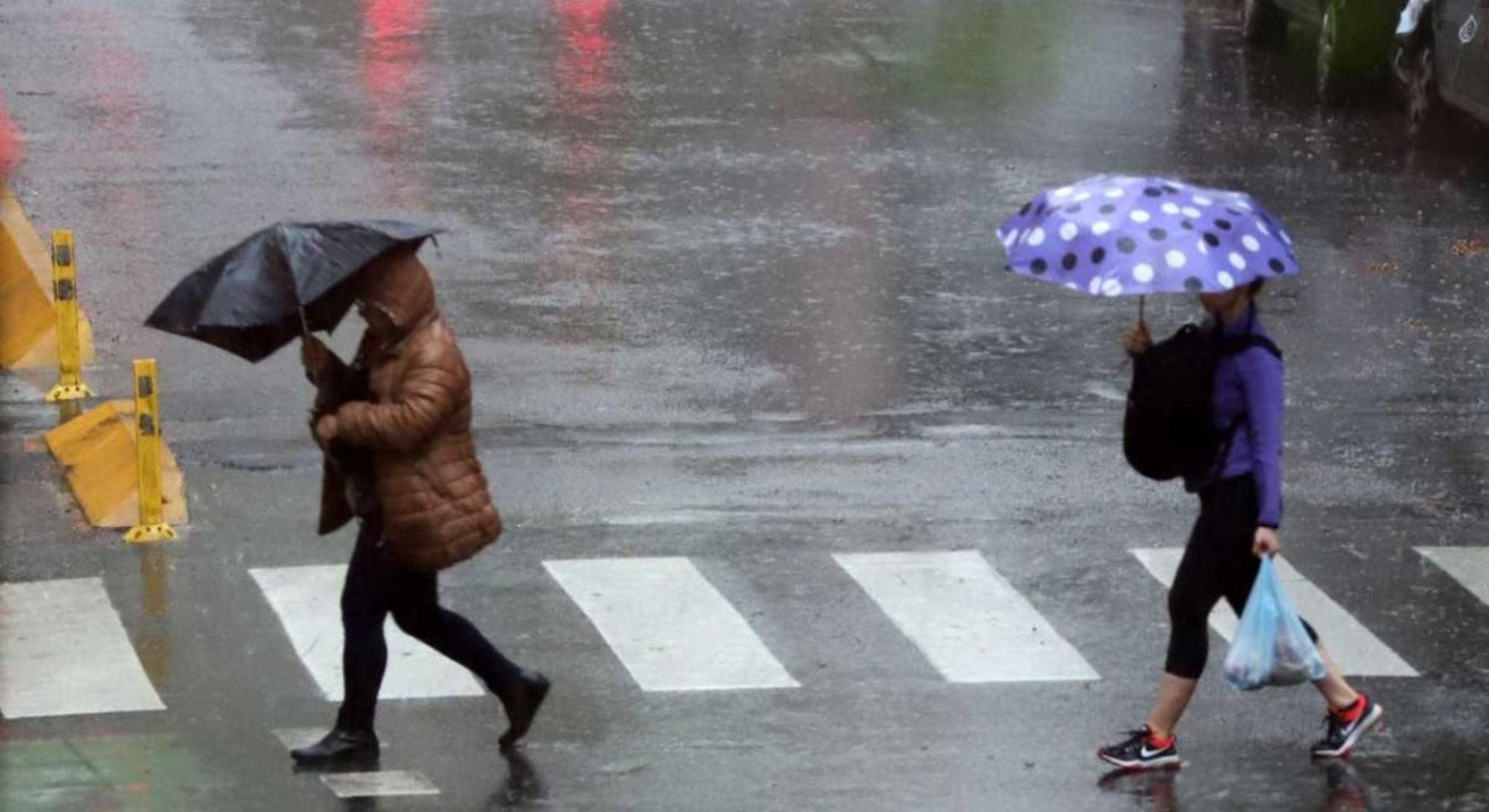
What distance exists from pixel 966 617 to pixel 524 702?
2.25 m

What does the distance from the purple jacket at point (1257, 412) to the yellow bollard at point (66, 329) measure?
255 inches

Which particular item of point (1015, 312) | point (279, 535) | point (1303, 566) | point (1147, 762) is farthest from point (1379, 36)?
point (1147, 762)

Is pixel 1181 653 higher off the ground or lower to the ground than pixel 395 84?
higher

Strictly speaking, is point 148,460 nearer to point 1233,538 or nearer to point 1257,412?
point 1233,538

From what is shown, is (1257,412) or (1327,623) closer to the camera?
(1257,412)

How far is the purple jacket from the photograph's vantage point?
819cm

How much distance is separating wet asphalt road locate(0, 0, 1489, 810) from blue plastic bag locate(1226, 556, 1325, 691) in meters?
0.40

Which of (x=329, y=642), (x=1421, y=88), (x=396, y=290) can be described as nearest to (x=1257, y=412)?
(x=396, y=290)

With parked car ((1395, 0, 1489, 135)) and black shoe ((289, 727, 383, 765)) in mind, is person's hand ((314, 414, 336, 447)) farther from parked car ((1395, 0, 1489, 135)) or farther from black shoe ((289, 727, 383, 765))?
parked car ((1395, 0, 1489, 135))

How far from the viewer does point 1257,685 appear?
8.30 meters

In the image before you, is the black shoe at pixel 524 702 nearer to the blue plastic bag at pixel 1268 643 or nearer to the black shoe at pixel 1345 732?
the blue plastic bag at pixel 1268 643

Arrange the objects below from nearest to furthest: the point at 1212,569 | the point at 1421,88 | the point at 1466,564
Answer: the point at 1212,569
the point at 1466,564
the point at 1421,88

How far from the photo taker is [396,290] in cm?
831

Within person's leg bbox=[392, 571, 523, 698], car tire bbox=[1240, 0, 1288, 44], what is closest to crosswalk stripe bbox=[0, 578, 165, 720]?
person's leg bbox=[392, 571, 523, 698]
